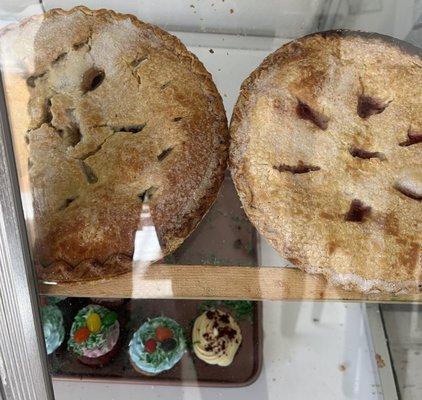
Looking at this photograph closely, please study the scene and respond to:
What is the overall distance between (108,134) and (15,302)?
0.35m

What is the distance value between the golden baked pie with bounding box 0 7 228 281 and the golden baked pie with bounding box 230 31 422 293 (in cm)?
8

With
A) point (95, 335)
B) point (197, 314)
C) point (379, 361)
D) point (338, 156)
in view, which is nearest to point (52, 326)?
point (95, 335)

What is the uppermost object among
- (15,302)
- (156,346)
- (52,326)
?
(15,302)

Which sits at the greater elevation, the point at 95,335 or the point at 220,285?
the point at 220,285

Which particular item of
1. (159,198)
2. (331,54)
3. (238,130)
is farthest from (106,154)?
(331,54)

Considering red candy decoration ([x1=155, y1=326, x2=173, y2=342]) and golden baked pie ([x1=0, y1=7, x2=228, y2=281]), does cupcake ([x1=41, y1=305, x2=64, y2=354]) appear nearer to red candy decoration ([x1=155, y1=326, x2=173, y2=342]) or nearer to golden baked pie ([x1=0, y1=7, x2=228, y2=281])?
golden baked pie ([x1=0, y1=7, x2=228, y2=281])

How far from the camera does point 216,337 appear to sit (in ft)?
4.30

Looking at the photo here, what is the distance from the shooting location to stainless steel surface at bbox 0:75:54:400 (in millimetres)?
676

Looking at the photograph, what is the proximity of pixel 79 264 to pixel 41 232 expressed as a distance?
3.6 inches

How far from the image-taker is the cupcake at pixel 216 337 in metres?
1.30

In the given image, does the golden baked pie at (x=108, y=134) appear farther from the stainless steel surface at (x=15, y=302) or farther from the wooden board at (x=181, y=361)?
the wooden board at (x=181, y=361)

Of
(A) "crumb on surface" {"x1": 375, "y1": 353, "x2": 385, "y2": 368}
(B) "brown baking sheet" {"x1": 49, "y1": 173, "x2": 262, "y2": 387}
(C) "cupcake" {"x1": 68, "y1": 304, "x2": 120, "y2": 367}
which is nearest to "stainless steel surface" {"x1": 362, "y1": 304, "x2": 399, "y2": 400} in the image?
(A) "crumb on surface" {"x1": 375, "y1": 353, "x2": 385, "y2": 368}

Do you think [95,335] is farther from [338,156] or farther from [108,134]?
[338,156]

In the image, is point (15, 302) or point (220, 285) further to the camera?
point (220, 285)
